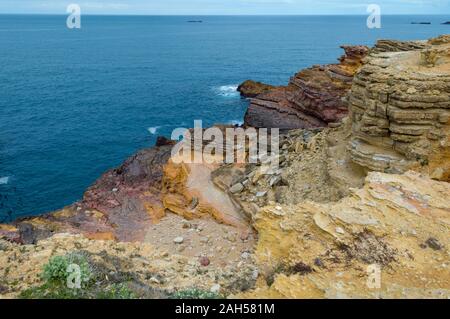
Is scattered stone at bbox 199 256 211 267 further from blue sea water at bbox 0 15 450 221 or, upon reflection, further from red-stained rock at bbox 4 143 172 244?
blue sea water at bbox 0 15 450 221

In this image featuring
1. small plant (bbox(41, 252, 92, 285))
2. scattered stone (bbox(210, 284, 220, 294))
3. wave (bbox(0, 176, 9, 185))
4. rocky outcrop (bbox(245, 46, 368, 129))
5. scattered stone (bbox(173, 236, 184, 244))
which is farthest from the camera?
rocky outcrop (bbox(245, 46, 368, 129))

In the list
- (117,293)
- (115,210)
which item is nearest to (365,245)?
Answer: (117,293)

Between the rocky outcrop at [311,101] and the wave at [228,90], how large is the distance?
66.0ft

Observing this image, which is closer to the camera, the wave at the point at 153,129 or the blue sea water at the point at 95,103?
the blue sea water at the point at 95,103

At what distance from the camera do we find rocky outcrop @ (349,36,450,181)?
2158 centimetres

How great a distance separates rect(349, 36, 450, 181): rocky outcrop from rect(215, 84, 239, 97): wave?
5739cm

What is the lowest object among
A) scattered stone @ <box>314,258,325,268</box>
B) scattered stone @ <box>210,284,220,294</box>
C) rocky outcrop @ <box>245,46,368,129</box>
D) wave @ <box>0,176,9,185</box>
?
wave @ <box>0,176,9,185</box>

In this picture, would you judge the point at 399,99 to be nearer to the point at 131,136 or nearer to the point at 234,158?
the point at 234,158

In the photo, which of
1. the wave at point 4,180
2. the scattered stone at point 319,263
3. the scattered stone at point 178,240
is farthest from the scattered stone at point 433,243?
the wave at point 4,180

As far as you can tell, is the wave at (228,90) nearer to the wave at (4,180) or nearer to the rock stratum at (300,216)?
the rock stratum at (300,216)

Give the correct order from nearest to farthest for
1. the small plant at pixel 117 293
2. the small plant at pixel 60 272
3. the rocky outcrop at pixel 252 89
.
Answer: the small plant at pixel 117 293 < the small plant at pixel 60 272 < the rocky outcrop at pixel 252 89

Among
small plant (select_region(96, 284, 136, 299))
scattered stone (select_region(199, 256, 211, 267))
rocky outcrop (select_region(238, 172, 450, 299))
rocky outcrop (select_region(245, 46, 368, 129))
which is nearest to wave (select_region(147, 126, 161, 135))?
rocky outcrop (select_region(245, 46, 368, 129))

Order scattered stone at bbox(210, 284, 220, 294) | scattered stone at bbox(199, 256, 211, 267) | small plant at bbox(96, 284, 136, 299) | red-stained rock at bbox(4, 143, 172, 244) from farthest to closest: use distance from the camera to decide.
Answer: red-stained rock at bbox(4, 143, 172, 244) < scattered stone at bbox(199, 256, 211, 267) < scattered stone at bbox(210, 284, 220, 294) < small plant at bbox(96, 284, 136, 299)

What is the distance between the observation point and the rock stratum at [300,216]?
13.5 meters
